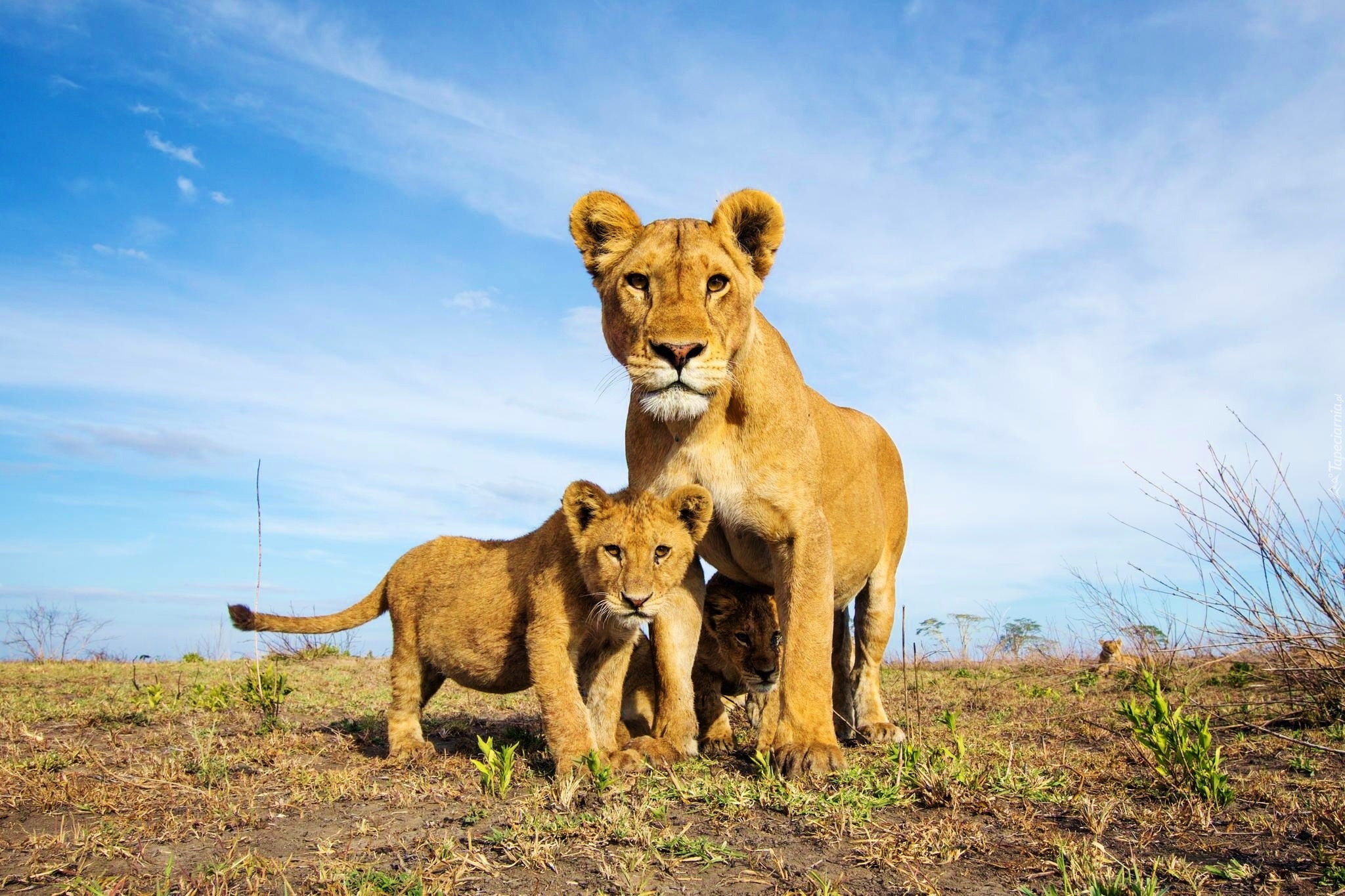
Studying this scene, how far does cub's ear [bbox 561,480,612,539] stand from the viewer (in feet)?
15.4

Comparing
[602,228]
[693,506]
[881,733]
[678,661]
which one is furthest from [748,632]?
[602,228]

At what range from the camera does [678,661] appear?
520 centimetres

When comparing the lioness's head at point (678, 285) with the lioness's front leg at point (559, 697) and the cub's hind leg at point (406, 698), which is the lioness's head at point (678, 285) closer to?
the lioness's front leg at point (559, 697)

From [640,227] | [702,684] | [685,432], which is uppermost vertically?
[640,227]

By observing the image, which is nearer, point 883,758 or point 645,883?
point 645,883

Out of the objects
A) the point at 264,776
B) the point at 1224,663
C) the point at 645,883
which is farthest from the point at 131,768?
the point at 1224,663

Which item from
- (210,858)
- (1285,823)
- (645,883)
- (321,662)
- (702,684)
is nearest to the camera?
(645,883)

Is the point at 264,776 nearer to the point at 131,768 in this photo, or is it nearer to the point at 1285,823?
the point at 131,768

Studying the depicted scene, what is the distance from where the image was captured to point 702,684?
6078mm

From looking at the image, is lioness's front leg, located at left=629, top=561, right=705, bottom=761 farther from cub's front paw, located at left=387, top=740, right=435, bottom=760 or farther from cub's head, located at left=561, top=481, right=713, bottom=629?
cub's front paw, located at left=387, top=740, right=435, bottom=760

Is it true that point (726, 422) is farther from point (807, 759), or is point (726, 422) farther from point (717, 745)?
point (717, 745)

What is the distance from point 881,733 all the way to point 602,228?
3.64 m

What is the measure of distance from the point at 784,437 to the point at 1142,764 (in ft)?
7.76

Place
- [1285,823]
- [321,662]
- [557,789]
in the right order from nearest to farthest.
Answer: [1285,823], [557,789], [321,662]
